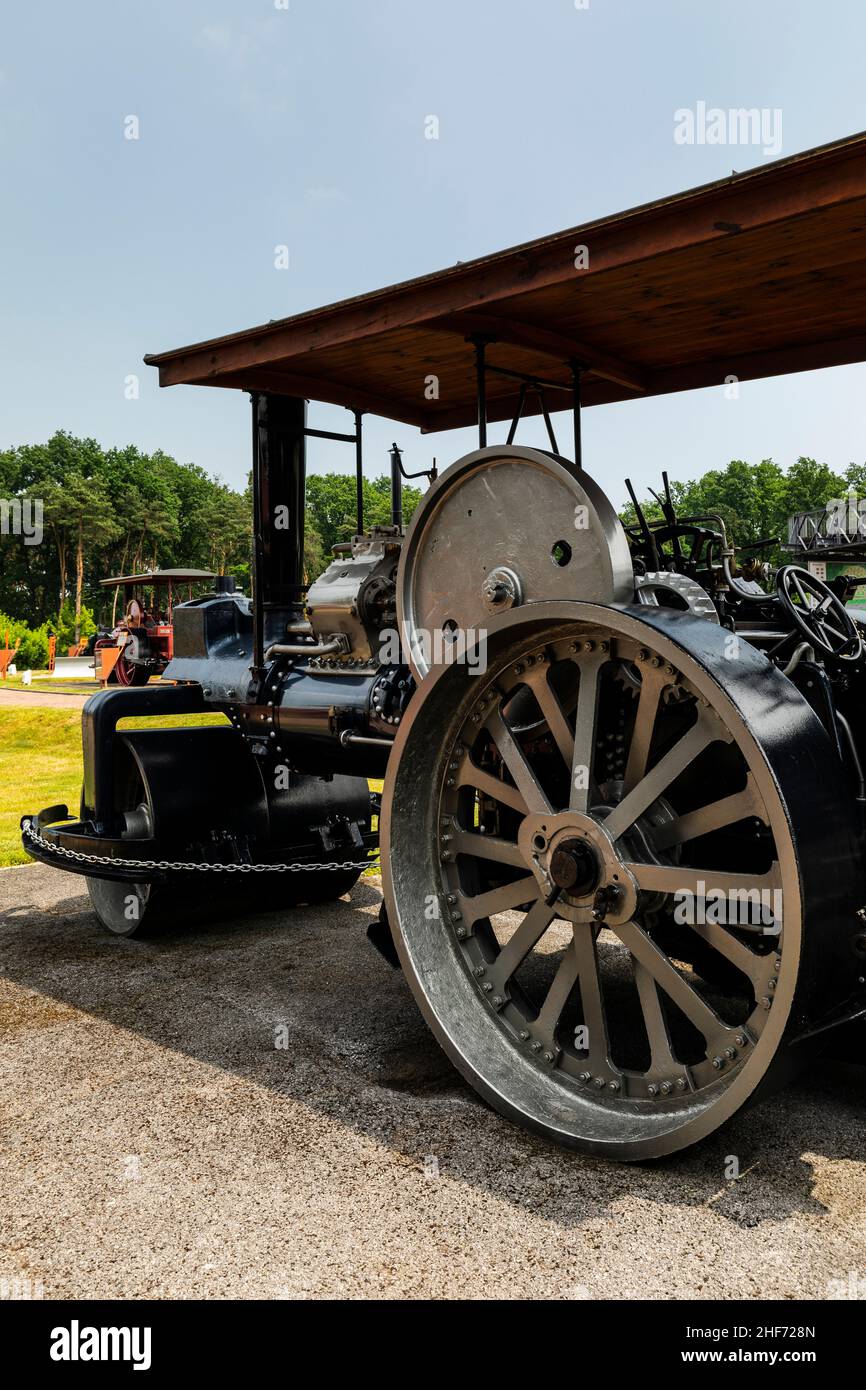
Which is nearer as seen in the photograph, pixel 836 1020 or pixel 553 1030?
pixel 836 1020

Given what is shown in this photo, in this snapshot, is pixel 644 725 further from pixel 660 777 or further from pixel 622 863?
pixel 622 863

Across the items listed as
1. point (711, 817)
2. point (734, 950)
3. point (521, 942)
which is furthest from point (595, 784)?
point (734, 950)

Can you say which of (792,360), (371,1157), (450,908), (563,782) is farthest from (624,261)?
(371,1157)

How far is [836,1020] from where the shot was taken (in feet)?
9.42

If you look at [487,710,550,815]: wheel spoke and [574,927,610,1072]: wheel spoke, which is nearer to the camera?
[574,927,610,1072]: wheel spoke

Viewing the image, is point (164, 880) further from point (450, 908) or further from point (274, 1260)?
point (274, 1260)

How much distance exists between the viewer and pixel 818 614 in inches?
144

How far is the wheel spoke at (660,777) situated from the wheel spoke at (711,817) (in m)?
0.10

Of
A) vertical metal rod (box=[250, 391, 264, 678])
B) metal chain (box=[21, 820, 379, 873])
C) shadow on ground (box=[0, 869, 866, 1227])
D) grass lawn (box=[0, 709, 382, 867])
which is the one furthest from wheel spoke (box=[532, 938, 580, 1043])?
grass lawn (box=[0, 709, 382, 867])

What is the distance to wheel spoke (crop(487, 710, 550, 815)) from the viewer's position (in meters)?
3.54

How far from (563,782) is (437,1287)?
1.94 meters

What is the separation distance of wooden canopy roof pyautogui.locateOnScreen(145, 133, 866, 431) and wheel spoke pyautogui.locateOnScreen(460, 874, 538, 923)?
1.95 m

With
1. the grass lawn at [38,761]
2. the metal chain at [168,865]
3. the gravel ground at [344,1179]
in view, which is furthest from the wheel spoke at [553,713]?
the grass lawn at [38,761]

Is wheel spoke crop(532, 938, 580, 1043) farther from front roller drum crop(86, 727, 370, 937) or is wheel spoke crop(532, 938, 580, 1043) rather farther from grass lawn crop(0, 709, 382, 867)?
grass lawn crop(0, 709, 382, 867)
